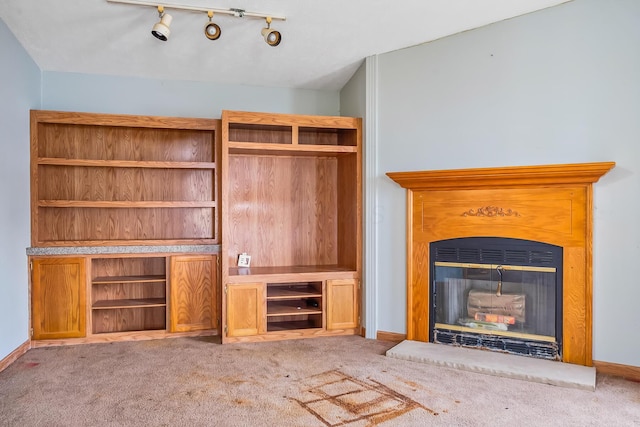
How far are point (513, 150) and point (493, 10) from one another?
3.53ft

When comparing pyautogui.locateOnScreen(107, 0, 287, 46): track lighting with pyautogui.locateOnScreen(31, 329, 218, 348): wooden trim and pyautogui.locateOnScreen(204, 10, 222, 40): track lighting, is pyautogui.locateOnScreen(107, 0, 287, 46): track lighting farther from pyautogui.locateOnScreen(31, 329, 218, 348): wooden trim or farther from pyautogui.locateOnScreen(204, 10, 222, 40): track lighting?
pyautogui.locateOnScreen(31, 329, 218, 348): wooden trim

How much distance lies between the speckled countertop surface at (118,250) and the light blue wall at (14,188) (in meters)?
0.16

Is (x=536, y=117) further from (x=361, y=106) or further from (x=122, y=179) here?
(x=122, y=179)

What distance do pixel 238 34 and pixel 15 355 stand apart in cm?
317

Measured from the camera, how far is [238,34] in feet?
12.0

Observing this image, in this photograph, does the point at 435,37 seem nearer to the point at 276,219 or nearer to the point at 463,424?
the point at 276,219

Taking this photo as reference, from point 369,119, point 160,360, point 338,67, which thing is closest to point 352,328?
point 160,360

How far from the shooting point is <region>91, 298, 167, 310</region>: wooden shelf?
4.02m

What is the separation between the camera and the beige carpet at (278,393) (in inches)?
97.6

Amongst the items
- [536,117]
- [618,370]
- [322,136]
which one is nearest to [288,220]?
[322,136]

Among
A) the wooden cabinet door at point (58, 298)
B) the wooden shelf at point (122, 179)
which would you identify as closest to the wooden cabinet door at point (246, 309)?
the wooden shelf at point (122, 179)

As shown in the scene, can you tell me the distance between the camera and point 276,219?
4.71m

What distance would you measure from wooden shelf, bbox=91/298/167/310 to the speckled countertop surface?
1.63 ft

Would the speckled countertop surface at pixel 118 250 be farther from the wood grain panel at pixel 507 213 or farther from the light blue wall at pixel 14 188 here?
the wood grain panel at pixel 507 213
